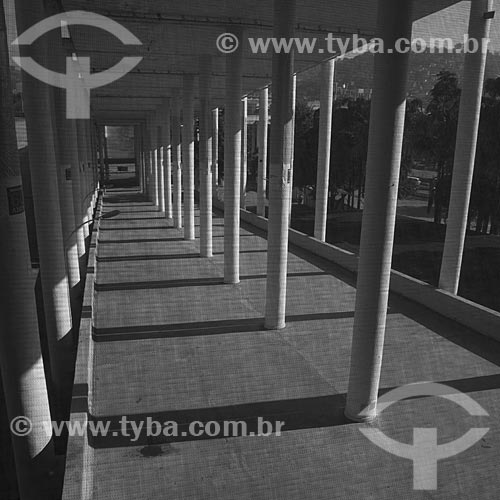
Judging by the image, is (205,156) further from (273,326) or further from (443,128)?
(443,128)

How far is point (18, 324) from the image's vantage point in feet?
12.7

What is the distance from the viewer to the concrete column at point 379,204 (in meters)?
4.41

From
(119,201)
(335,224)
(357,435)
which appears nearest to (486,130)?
(335,224)

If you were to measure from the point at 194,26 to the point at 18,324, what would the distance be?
642 cm

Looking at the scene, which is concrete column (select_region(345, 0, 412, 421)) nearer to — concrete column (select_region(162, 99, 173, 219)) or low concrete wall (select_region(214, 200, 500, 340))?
low concrete wall (select_region(214, 200, 500, 340))

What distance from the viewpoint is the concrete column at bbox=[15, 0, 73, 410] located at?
6.07 m

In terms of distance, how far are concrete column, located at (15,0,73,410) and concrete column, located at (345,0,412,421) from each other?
388 cm

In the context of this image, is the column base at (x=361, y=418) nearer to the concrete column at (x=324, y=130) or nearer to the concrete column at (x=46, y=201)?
the concrete column at (x=46, y=201)

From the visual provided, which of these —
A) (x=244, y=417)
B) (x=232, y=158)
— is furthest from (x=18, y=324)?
(x=232, y=158)

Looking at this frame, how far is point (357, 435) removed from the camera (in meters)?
4.79

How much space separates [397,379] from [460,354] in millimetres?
1245

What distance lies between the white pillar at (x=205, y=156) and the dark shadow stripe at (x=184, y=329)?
14.8 ft

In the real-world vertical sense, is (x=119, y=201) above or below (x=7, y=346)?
below

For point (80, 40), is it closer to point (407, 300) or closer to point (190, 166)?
point (190, 166)
